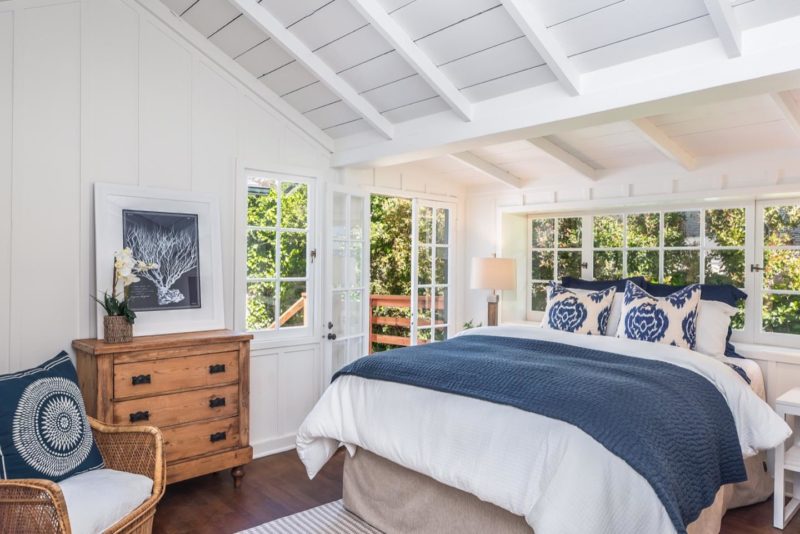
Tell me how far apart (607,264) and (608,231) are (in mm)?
270

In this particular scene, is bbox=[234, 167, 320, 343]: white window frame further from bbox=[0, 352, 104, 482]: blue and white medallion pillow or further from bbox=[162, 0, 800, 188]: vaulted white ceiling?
bbox=[0, 352, 104, 482]: blue and white medallion pillow

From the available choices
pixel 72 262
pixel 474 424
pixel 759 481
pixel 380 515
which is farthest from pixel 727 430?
pixel 72 262

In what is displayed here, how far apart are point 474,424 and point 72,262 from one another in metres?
2.31

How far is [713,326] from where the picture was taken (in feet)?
11.2

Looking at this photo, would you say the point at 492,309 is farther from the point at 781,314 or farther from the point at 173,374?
the point at 173,374

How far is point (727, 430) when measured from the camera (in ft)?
7.89

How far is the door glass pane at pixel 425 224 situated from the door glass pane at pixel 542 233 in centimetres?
95

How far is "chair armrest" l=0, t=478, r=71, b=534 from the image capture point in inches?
69.8

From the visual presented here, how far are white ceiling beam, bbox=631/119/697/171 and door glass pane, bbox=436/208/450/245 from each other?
2029 mm

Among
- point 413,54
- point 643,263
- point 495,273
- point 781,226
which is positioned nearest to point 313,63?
point 413,54

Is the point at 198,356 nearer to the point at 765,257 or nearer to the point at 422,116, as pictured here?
the point at 422,116

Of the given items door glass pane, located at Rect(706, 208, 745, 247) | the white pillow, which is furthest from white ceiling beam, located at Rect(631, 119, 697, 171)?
the white pillow

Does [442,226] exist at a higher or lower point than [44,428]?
higher

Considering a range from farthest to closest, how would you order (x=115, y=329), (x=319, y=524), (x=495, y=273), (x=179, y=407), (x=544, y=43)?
(x=495, y=273) → (x=179, y=407) → (x=115, y=329) → (x=319, y=524) → (x=544, y=43)
